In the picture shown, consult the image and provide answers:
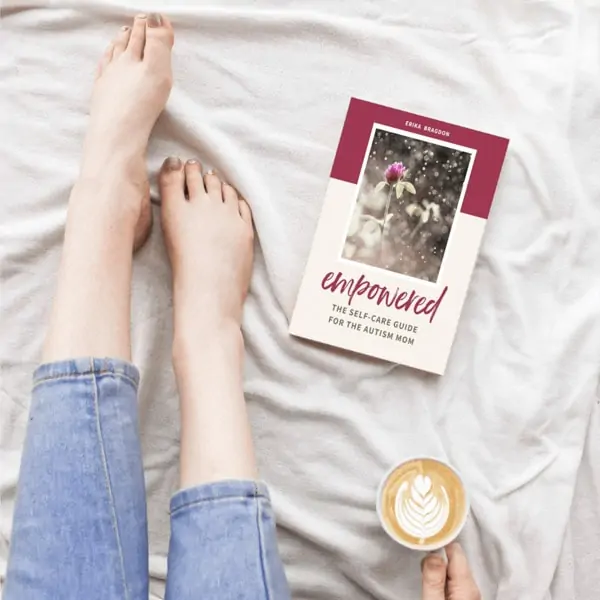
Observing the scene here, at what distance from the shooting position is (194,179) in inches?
39.8

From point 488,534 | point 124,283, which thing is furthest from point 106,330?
point 488,534

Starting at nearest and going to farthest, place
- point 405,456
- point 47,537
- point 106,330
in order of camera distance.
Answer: point 47,537 < point 106,330 < point 405,456

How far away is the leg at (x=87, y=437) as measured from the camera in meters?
0.75

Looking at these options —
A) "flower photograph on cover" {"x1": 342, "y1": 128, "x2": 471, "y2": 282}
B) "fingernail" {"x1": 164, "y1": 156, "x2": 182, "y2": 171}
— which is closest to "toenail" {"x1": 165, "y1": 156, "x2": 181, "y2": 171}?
"fingernail" {"x1": 164, "y1": 156, "x2": 182, "y2": 171}

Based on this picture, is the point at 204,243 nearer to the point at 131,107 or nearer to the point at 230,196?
the point at 230,196

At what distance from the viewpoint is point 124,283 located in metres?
0.92

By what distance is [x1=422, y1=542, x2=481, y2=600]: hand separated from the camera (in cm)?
90

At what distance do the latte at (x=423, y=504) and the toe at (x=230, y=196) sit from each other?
0.37m

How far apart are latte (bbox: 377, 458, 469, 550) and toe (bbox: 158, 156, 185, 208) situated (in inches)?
16.3

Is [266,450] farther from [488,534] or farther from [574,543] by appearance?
[574,543]

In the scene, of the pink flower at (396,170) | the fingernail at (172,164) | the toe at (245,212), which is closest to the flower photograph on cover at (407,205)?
the pink flower at (396,170)

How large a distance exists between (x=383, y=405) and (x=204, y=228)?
0.30m

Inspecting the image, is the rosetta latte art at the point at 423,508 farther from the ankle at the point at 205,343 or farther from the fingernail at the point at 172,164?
the fingernail at the point at 172,164

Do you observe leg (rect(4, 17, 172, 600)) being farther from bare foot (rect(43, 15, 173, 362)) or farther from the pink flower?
the pink flower
